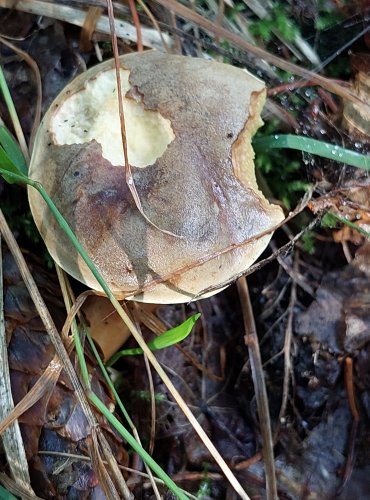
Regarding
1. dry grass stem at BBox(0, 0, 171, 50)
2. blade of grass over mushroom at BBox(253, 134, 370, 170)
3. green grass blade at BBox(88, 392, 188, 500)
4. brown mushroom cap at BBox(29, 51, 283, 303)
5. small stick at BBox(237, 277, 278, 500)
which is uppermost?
dry grass stem at BBox(0, 0, 171, 50)

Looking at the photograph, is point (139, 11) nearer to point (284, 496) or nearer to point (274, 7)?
point (274, 7)

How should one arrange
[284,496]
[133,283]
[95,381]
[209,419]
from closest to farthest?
[133,283], [95,381], [284,496], [209,419]

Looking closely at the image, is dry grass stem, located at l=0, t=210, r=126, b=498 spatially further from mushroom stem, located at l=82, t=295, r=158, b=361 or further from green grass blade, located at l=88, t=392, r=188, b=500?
mushroom stem, located at l=82, t=295, r=158, b=361

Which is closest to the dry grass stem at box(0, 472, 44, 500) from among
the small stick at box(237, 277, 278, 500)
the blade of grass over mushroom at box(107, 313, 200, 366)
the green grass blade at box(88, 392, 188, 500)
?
the green grass blade at box(88, 392, 188, 500)

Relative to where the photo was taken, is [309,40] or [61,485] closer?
[61,485]

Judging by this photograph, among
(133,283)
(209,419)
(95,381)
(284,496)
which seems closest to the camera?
(133,283)

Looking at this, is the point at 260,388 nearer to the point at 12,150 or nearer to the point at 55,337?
the point at 55,337

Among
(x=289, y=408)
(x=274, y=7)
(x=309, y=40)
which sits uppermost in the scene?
(x=274, y=7)

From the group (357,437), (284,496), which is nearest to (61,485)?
(284,496)
